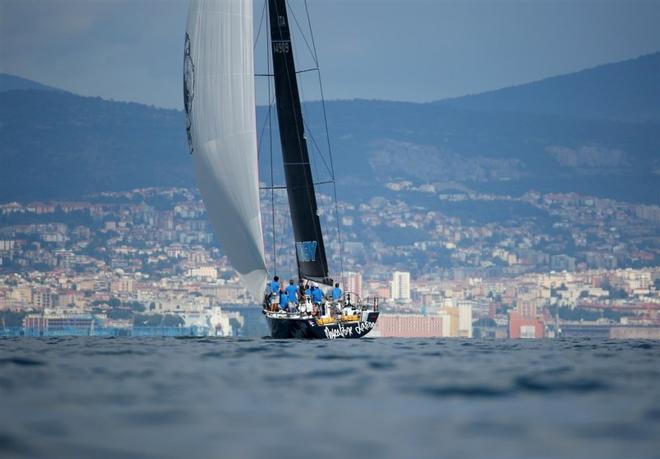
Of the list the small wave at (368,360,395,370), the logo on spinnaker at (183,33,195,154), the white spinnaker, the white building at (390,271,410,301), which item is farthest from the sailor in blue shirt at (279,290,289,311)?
the white building at (390,271,410,301)

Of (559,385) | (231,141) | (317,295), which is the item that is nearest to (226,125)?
(231,141)

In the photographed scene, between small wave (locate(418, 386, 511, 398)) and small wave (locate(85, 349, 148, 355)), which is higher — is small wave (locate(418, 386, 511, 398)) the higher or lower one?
the lower one

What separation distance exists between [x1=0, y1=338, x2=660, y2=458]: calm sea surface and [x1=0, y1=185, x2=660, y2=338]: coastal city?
92178 mm

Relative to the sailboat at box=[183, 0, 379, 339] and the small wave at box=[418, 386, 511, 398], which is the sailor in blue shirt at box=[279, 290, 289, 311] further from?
the small wave at box=[418, 386, 511, 398]

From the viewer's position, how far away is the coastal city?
130m

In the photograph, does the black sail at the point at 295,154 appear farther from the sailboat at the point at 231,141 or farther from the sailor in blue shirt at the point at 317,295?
the sailor in blue shirt at the point at 317,295

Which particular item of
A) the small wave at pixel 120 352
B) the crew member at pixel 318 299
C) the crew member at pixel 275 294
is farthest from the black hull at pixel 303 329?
the small wave at pixel 120 352

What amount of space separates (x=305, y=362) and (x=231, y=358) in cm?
157

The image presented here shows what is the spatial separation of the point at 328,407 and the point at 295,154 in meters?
21.5

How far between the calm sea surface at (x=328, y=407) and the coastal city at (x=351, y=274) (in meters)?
92.2

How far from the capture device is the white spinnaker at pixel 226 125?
32.6m

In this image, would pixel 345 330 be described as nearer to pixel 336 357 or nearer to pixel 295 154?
pixel 295 154

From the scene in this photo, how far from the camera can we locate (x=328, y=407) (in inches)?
545

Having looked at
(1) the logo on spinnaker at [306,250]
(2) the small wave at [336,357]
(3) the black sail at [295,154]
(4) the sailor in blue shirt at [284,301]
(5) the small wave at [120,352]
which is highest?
(3) the black sail at [295,154]
